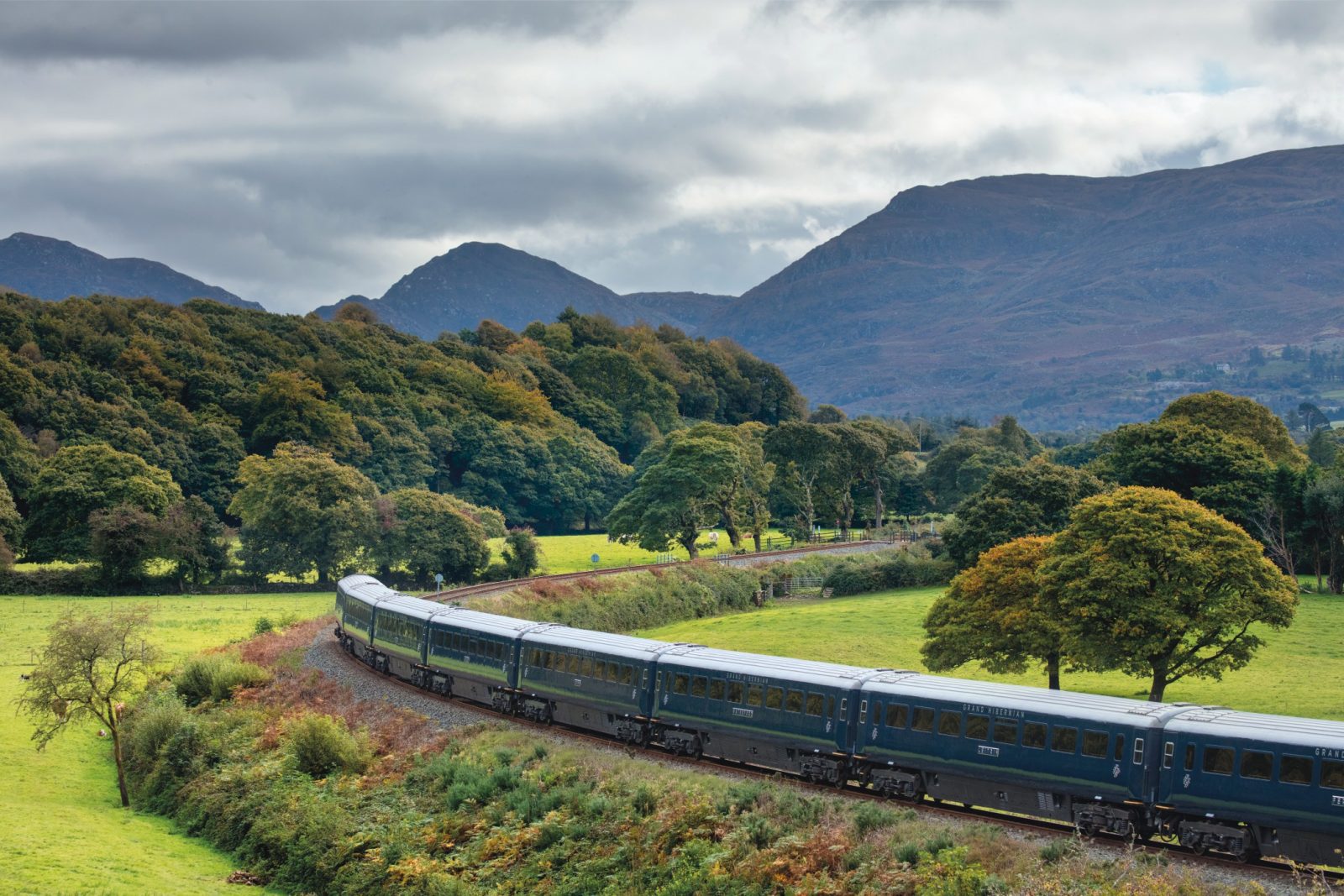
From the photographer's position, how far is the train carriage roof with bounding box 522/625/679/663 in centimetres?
3291

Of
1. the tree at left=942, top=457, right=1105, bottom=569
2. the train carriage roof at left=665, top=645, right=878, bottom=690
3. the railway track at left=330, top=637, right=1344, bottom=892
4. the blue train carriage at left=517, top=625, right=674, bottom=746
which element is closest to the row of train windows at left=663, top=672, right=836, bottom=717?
the train carriage roof at left=665, top=645, right=878, bottom=690

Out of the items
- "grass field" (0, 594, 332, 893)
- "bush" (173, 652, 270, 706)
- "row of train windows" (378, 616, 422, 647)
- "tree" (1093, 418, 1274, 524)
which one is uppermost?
"tree" (1093, 418, 1274, 524)

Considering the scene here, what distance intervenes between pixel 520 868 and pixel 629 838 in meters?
2.61


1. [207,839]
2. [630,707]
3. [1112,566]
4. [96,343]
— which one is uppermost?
[96,343]

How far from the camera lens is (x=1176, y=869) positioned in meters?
20.0

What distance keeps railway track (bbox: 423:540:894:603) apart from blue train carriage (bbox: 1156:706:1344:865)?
41.7 m

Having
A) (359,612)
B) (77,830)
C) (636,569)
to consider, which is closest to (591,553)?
(636,569)

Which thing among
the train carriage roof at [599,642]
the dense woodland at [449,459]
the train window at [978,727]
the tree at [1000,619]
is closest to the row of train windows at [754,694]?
the train carriage roof at [599,642]

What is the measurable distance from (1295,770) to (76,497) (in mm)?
79058

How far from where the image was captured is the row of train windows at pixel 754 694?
1093 inches

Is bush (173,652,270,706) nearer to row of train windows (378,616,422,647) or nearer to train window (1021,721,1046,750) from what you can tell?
row of train windows (378,616,422,647)

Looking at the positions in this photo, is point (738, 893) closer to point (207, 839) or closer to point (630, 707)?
point (630, 707)

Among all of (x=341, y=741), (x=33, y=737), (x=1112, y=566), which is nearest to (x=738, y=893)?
(x=341, y=741)

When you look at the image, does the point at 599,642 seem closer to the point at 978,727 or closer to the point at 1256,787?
the point at 978,727
